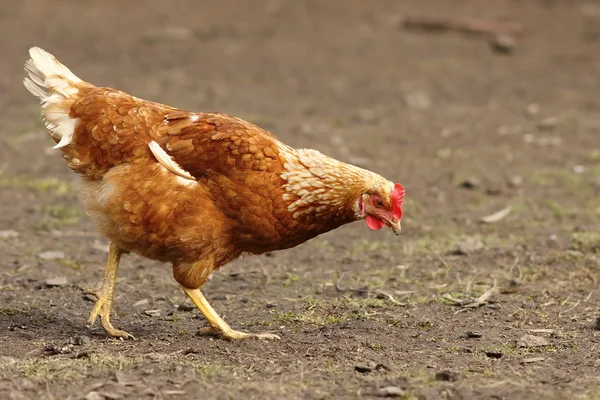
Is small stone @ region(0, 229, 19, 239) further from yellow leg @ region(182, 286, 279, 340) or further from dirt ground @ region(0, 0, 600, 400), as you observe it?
yellow leg @ region(182, 286, 279, 340)

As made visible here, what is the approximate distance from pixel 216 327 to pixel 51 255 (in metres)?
2.08

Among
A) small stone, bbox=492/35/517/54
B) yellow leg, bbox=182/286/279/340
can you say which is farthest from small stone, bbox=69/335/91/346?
small stone, bbox=492/35/517/54

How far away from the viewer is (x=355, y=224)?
774cm

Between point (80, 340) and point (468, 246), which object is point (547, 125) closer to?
point (468, 246)

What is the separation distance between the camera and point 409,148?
9711 mm

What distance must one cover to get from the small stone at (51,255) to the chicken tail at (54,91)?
1.59 meters

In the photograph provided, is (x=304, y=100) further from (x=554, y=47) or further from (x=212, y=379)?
(x=212, y=379)

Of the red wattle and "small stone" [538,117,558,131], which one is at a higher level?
the red wattle

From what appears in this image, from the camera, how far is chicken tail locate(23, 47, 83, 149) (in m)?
5.23

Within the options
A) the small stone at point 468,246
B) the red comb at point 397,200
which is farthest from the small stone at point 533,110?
the red comb at point 397,200

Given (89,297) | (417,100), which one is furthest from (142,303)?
(417,100)

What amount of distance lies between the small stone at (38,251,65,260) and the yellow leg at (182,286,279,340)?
1878mm

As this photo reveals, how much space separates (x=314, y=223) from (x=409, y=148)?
4.82m

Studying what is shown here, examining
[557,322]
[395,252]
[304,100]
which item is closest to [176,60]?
[304,100]
